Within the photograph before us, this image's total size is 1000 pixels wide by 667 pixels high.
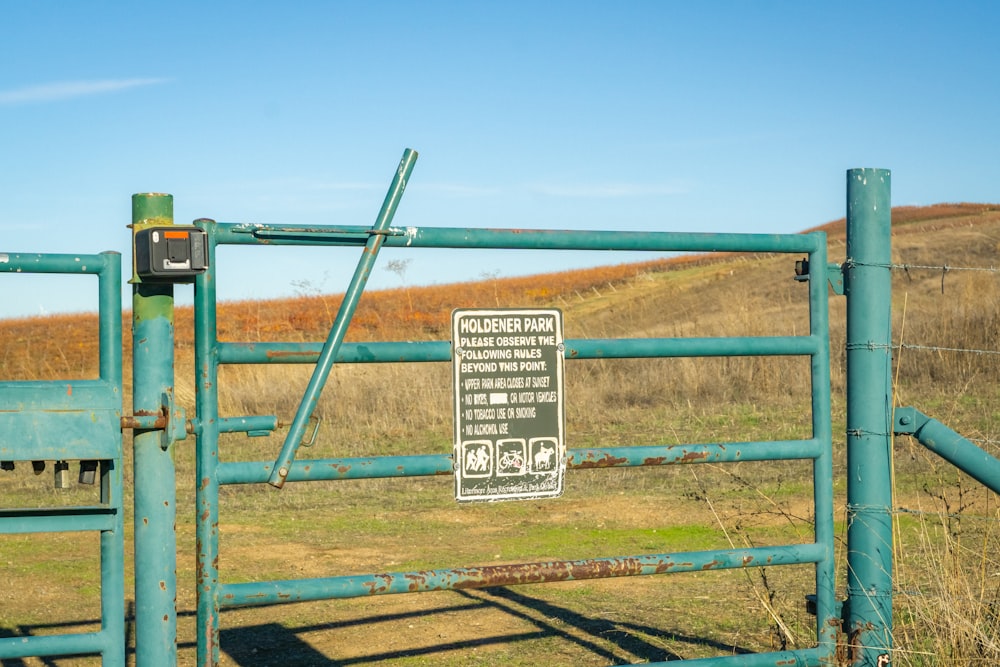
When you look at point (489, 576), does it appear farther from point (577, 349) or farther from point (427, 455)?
point (577, 349)

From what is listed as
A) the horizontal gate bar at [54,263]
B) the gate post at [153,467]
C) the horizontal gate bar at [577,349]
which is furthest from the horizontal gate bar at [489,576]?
the horizontal gate bar at [54,263]

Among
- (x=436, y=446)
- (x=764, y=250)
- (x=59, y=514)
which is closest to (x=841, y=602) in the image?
(x=764, y=250)

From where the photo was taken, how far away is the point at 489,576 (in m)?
3.33

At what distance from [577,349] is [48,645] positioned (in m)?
1.72

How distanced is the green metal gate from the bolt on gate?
22 cm

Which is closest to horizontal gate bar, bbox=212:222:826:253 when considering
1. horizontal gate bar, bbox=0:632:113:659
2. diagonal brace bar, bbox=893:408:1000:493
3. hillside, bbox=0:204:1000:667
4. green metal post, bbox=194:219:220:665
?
green metal post, bbox=194:219:220:665

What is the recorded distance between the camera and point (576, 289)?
46.3 m

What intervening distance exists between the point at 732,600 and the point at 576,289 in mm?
40533

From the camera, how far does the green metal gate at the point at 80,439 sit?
291 centimetres

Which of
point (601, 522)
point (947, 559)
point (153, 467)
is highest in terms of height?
point (153, 467)

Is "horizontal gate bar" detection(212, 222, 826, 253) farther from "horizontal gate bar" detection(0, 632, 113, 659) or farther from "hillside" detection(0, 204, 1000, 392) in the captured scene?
"hillside" detection(0, 204, 1000, 392)

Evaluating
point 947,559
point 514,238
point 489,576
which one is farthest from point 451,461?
point 947,559

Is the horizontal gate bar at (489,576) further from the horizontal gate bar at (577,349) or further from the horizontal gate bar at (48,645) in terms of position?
the horizontal gate bar at (577,349)

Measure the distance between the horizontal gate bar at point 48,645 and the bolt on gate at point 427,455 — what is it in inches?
12.0
